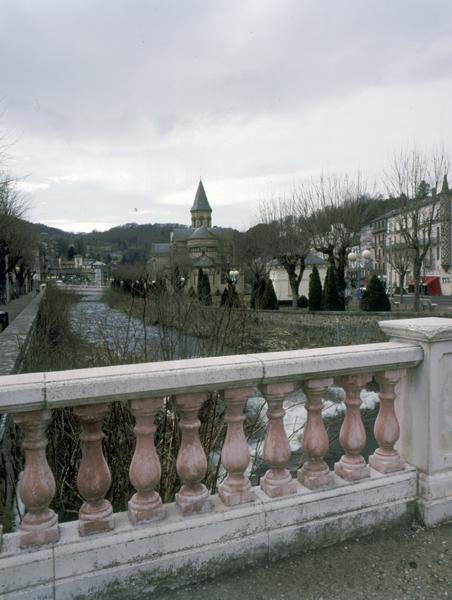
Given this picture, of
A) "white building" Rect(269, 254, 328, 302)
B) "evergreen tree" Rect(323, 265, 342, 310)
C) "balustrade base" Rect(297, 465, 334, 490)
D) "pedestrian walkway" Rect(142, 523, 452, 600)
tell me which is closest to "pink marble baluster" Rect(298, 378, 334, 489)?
"balustrade base" Rect(297, 465, 334, 490)

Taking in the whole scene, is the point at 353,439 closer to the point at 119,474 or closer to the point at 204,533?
the point at 204,533

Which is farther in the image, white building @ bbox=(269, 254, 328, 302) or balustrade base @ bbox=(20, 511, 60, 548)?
white building @ bbox=(269, 254, 328, 302)

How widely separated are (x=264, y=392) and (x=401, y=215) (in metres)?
27.0

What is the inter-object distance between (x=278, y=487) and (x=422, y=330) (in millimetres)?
1240

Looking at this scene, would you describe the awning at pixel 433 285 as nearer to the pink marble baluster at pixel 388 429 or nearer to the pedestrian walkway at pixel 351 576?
the pink marble baluster at pixel 388 429

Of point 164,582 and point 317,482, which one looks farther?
point 317,482

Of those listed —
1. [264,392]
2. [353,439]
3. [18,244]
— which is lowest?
[353,439]

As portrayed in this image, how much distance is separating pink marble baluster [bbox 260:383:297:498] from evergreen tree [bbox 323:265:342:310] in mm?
25843

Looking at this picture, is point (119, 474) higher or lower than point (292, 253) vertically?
lower

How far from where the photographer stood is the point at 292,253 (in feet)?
110

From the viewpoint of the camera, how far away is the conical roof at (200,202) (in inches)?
3440

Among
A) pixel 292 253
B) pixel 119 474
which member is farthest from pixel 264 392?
pixel 292 253

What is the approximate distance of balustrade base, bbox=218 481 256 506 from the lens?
2.40 meters

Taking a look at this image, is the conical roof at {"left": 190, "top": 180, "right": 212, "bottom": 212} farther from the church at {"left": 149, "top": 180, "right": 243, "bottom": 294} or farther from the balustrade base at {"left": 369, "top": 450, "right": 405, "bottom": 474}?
the balustrade base at {"left": 369, "top": 450, "right": 405, "bottom": 474}
